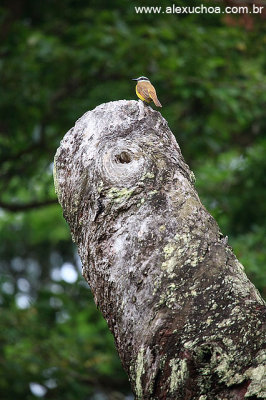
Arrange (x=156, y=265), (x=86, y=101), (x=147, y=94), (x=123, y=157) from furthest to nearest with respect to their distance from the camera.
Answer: (x=86, y=101) → (x=147, y=94) → (x=123, y=157) → (x=156, y=265)

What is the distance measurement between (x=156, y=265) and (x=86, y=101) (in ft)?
15.8

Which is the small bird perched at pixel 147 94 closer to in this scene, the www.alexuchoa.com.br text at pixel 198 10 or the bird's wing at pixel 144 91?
the bird's wing at pixel 144 91

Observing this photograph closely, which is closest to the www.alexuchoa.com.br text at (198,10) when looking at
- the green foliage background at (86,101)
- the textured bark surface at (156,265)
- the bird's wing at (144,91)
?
the green foliage background at (86,101)

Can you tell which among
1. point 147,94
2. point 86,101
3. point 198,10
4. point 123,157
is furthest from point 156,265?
point 198,10

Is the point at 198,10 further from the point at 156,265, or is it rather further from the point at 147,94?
the point at 156,265

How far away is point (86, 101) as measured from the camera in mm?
6520

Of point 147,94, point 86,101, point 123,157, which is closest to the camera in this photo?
point 123,157

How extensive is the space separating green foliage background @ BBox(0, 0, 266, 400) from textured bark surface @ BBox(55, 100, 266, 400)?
3559mm

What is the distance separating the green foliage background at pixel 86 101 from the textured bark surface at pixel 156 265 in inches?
140

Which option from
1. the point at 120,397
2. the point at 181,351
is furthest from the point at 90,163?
the point at 120,397

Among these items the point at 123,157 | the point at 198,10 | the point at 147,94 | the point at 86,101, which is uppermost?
the point at 198,10

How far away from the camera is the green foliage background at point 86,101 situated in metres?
6.34

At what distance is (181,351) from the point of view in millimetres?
1739

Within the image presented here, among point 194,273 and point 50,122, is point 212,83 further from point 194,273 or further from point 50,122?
point 194,273
